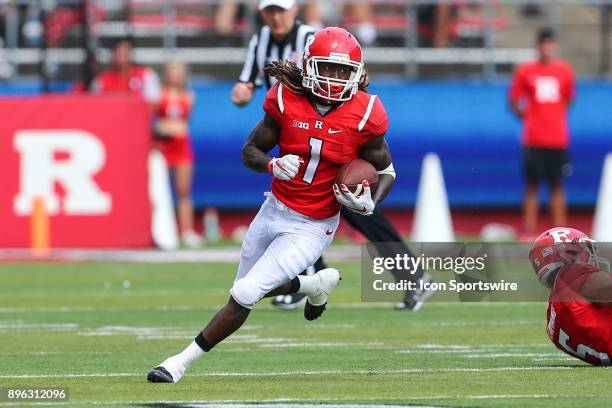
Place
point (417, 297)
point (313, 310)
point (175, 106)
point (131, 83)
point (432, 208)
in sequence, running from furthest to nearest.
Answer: point (131, 83) → point (175, 106) → point (432, 208) → point (417, 297) → point (313, 310)

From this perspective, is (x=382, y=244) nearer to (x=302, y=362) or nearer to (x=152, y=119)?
(x=302, y=362)

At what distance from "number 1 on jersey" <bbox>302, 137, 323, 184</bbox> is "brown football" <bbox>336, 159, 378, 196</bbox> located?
142 millimetres

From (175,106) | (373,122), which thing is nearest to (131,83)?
(175,106)

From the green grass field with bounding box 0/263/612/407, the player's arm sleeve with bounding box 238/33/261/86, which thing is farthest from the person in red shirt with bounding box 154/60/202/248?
the player's arm sleeve with bounding box 238/33/261/86

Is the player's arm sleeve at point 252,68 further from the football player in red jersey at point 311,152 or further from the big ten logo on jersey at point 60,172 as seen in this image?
the big ten logo on jersey at point 60,172

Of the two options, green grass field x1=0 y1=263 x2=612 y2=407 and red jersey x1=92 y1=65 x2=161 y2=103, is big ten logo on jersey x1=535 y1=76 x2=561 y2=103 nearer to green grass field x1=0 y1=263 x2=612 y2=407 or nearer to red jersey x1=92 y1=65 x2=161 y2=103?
red jersey x1=92 y1=65 x2=161 y2=103

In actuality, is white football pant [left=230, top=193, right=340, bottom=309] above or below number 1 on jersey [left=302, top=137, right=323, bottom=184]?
below

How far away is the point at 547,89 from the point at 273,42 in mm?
6963

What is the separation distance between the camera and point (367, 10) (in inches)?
831

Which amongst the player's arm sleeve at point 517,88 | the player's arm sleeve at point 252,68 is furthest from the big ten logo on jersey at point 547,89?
the player's arm sleeve at point 252,68

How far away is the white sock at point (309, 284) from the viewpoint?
24.9 feet

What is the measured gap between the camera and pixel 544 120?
1727 cm

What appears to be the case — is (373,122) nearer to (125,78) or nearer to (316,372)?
(316,372)

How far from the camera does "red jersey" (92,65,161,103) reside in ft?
57.8
